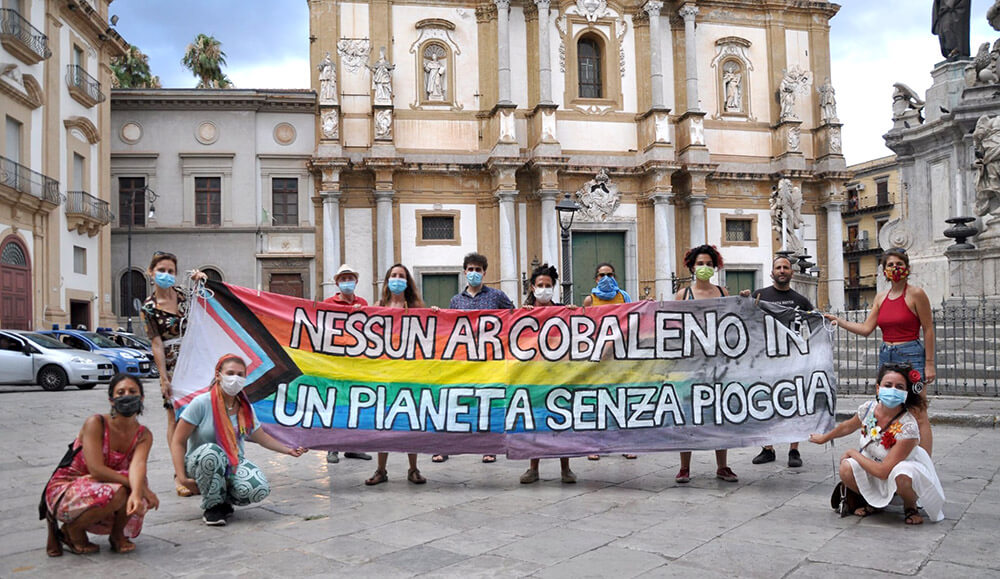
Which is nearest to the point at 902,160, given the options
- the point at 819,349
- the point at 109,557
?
the point at 819,349

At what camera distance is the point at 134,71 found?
40938 millimetres

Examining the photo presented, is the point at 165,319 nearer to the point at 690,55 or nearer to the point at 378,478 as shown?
the point at 378,478

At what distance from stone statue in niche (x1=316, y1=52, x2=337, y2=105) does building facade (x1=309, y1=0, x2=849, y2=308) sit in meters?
0.05

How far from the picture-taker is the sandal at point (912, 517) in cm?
498

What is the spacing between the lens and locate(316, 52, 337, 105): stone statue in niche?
28781 mm

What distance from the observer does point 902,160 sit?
15.0m

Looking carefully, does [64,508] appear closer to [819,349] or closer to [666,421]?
[666,421]

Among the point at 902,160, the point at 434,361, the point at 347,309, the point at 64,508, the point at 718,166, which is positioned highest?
the point at 718,166

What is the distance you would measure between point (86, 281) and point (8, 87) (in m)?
7.39

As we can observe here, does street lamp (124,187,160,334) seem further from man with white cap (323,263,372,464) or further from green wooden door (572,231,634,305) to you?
man with white cap (323,263,372,464)

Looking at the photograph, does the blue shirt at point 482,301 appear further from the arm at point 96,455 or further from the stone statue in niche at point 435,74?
the stone statue in niche at point 435,74

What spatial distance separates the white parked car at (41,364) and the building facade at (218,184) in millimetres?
12164

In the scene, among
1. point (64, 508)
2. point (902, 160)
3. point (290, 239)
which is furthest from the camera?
point (290, 239)

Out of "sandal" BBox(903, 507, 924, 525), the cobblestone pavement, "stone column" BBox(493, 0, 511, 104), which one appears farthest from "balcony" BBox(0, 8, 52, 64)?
"sandal" BBox(903, 507, 924, 525)
